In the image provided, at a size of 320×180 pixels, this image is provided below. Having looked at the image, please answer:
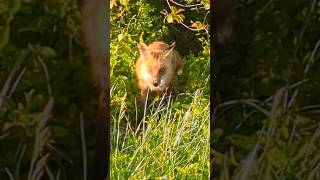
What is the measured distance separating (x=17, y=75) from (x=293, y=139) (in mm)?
1118

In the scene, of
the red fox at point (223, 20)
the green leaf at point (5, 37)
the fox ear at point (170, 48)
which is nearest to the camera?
the green leaf at point (5, 37)

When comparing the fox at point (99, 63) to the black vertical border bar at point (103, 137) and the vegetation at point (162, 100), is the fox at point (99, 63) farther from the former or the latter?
the vegetation at point (162, 100)

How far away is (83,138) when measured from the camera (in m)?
2.18

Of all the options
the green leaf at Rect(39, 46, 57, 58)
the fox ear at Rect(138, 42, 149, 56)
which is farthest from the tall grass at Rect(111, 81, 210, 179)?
the green leaf at Rect(39, 46, 57, 58)

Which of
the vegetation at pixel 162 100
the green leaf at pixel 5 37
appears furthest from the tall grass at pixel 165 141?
the green leaf at pixel 5 37

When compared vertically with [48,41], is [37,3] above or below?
above

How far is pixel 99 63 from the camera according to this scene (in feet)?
7.12

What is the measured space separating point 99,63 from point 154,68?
425mm

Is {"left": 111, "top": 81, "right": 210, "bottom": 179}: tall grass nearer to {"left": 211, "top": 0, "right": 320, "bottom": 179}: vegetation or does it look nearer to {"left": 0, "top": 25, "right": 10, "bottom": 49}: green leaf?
{"left": 211, "top": 0, "right": 320, "bottom": 179}: vegetation

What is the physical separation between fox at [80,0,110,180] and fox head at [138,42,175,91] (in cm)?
37

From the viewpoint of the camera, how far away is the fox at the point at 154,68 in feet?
8.27

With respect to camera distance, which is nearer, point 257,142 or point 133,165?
point 257,142

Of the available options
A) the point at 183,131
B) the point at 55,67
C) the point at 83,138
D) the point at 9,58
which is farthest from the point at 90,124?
the point at 183,131

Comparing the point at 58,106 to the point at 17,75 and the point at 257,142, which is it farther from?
the point at 257,142
